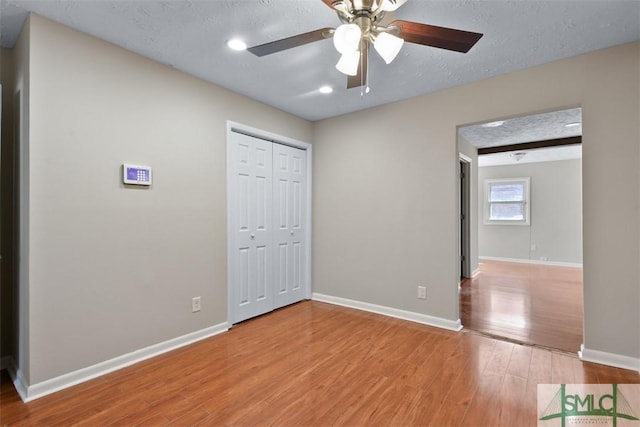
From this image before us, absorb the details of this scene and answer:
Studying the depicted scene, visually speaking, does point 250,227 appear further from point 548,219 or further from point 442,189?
point 548,219

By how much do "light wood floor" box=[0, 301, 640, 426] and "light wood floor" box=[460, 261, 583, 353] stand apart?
0.38m

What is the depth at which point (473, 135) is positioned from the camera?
477 cm

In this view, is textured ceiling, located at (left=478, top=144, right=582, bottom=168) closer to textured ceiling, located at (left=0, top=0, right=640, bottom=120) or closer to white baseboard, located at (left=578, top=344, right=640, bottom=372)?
textured ceiling, located at (left=0, top=0, right=640, bottom=120)

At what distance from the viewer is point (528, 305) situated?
3865 millimetres

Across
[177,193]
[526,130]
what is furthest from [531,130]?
[177,193]

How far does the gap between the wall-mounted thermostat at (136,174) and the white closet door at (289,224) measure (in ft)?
4.84

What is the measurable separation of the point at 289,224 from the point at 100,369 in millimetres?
2297

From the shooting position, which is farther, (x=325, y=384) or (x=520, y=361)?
(x=520, y=361)

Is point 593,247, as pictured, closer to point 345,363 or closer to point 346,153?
point 345,363

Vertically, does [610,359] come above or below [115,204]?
below

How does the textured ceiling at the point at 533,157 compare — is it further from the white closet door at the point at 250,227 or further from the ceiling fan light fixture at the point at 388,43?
the ceiling fan light fixture at the point at 388,43

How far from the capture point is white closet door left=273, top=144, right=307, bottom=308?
3.70 m

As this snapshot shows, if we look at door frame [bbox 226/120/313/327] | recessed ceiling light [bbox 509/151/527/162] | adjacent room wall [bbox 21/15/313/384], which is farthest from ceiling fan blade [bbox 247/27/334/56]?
recessed ceiling light [bbox 509/151/527/162]

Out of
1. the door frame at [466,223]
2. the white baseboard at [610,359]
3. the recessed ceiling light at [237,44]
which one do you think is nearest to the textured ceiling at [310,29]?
the recessed ceiling light at [237,44]
